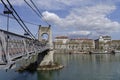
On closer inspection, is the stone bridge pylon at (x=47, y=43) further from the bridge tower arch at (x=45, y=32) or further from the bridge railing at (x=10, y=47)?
the bridge railing at (x=10, y=47)

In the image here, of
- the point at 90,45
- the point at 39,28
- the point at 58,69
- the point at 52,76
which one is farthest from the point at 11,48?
the point at 90,45

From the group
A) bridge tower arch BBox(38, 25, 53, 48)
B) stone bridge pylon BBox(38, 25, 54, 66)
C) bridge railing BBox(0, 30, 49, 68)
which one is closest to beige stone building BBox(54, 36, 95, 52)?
bridge tower arch BBox(38, 25, 53, 48)

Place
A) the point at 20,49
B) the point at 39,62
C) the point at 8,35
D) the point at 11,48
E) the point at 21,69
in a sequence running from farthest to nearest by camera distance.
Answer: the point at 39,62, the point at 21,69, the point at 20,49, the point at 11,48, the point at 8,35

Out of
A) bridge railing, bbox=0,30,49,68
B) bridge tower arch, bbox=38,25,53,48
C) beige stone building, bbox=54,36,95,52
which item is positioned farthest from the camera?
beige stone building, bbox=54,36,95,52

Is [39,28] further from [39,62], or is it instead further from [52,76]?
[52,76]

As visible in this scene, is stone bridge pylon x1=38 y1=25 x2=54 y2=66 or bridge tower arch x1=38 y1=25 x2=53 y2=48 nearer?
stone bridge pylon x1=38 y1=25 x2=54 y2=66

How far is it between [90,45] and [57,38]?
1835 cm

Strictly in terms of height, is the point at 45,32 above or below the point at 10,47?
above

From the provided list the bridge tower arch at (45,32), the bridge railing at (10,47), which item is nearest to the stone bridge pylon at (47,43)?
the bridge tower arch at (45,32)

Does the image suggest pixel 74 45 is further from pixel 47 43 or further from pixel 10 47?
pixel 10 47

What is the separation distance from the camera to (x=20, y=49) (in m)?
14.7

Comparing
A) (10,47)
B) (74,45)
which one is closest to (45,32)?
(10,47)

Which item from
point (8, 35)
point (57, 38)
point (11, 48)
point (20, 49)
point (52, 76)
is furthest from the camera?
point (57, 38)

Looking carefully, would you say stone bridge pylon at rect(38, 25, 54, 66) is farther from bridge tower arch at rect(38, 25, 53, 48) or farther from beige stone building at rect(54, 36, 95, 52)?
beige stone building at rect(54, 36, 95, 52)
